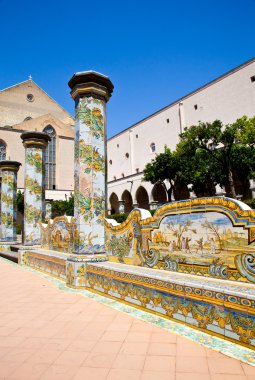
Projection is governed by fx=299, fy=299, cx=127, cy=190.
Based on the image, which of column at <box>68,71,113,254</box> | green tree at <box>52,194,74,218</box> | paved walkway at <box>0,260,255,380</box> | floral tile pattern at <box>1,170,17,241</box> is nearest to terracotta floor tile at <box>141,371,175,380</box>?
paved walkway at <box>0,260,255,380</box>

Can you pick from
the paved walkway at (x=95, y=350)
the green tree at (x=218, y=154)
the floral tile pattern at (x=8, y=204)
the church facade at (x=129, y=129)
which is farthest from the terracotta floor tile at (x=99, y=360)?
the church facade at (x=129, y=129)

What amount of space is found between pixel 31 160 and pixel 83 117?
485cm

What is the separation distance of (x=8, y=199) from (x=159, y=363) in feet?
40.4

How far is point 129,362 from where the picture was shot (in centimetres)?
267

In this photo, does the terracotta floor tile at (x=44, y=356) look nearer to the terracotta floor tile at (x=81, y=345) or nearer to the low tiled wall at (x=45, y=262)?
the terracotta floor tile at (x=81, y=345)

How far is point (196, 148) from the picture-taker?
18.8 m

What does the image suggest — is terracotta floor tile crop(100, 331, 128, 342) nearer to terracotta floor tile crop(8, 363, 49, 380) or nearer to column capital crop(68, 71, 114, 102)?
terracotta floor tile crop(8, 363, 49, 380)

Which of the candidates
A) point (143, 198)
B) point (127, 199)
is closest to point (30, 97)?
point (127, 199)

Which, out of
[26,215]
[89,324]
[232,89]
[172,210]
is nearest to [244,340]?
[89,324]

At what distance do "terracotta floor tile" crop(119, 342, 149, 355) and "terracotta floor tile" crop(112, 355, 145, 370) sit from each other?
9 cm

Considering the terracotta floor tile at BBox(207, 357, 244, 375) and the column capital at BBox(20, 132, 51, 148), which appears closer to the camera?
the terracotta floor tile at BBox(207, 357, 244, 375)

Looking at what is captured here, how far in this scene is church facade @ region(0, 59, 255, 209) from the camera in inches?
955

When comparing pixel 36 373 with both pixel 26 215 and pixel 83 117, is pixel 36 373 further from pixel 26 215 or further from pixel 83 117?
pixel 26 215

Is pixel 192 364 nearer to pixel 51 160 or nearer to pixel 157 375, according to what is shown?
pixel 157 375
